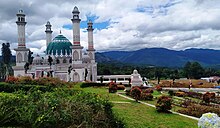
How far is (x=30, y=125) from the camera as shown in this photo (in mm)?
9469

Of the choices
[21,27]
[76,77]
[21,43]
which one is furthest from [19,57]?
[76,77]

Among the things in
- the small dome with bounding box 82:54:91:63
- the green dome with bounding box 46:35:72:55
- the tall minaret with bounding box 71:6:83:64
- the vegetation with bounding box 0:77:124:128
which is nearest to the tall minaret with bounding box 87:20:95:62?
the small dome with bounding box 82:54:91:63

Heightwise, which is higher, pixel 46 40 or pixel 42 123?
pixel 46 40

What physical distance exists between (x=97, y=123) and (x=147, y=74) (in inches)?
2503

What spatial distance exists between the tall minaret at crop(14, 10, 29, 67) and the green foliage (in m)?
43.9

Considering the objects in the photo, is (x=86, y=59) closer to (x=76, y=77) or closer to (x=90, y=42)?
(x=90, y=42)

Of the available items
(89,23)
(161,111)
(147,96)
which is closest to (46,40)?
(89,23)

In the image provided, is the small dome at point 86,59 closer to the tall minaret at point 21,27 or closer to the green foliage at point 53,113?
the tall minaret at point 21,27

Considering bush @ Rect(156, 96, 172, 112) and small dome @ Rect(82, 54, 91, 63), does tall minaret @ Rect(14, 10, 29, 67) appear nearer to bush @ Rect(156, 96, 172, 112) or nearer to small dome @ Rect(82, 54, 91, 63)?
small dome @ Rect(82, 54, 91, 63)

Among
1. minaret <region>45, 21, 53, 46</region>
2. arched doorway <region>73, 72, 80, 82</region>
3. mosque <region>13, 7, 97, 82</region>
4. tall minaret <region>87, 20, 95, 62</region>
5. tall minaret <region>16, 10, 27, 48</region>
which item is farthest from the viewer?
minaret <region>45, 21, 53, 46</region>

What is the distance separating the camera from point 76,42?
5088cm

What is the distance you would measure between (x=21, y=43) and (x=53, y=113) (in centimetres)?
4566

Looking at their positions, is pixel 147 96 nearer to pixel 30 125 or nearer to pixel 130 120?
pixel 130 120

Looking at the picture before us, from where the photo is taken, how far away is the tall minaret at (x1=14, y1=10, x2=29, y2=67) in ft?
171
